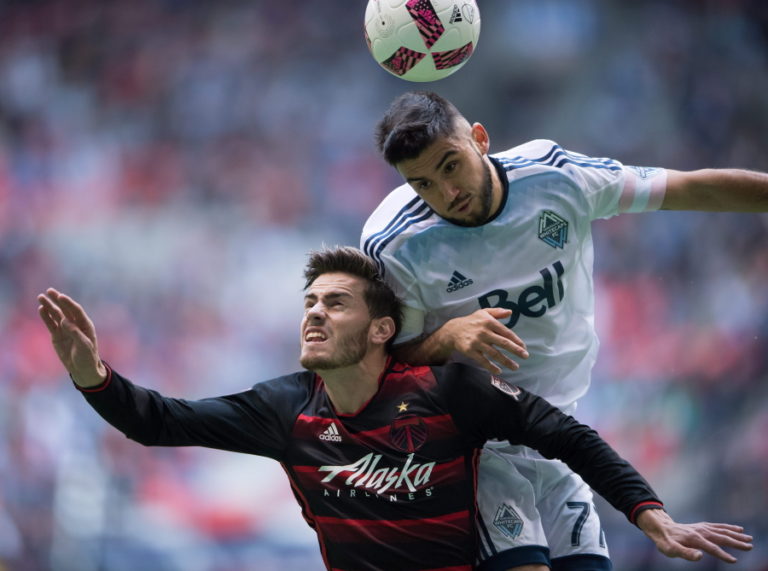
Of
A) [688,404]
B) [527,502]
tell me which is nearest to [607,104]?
[688,404]

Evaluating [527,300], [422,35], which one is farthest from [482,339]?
[422,35]

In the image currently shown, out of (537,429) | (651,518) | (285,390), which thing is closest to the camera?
(651,518)

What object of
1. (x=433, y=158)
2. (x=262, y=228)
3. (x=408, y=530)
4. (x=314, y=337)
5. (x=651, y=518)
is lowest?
(x=651, y=518)

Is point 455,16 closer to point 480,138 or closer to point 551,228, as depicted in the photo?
A: point 480,138

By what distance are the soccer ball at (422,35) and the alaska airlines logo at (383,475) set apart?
176cm

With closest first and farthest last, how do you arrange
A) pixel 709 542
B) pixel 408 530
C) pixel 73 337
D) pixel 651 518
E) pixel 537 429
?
1. pixel 709 542
2. pixel 651 518
3. pixel 73 337
4. pixel 537 429
5. pixel 408 530

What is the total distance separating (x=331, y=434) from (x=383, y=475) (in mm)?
290

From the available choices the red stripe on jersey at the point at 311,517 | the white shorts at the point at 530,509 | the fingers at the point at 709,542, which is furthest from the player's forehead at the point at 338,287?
the fingers at the point at 709,542

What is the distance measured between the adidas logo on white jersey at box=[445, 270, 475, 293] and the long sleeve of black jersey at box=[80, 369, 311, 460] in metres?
0.80

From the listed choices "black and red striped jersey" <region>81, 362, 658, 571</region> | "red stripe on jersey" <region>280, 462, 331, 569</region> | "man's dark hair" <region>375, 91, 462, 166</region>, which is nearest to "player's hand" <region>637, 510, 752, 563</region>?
"black and red striped jersey" <region>81, 362, 658, 571</region>

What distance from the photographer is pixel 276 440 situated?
176 inches

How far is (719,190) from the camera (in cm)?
455

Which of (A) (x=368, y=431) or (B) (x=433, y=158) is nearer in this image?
(B) (x=433, y=158)

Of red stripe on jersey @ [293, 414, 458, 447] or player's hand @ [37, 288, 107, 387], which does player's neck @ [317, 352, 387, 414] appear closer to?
red stripe on jersey @ [293, 414, 458, 447]
